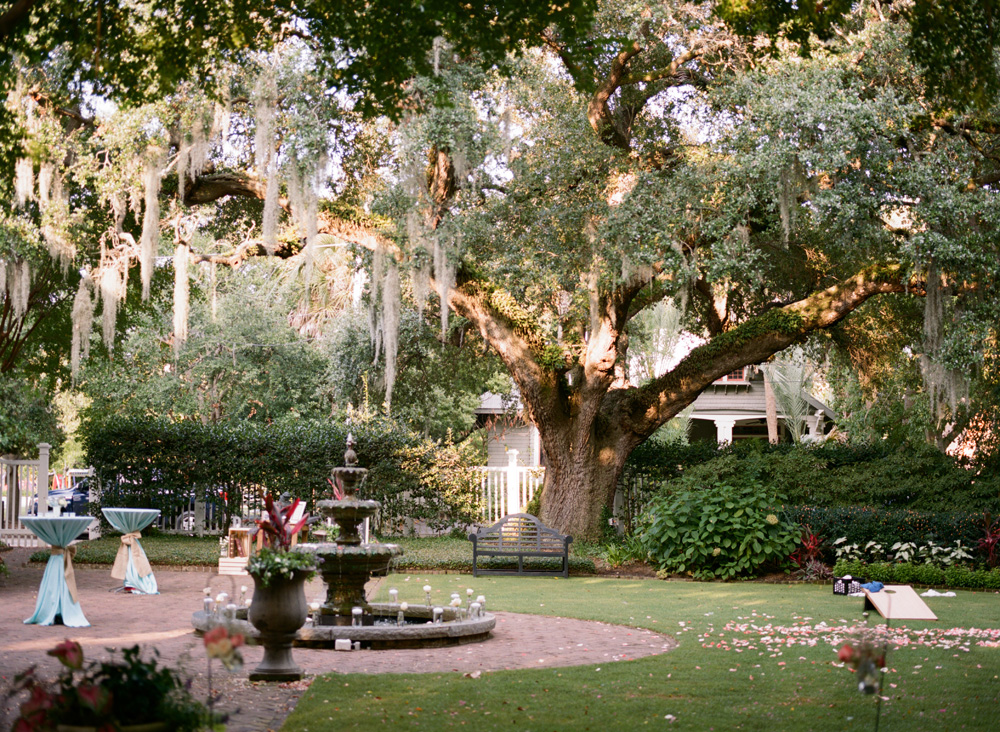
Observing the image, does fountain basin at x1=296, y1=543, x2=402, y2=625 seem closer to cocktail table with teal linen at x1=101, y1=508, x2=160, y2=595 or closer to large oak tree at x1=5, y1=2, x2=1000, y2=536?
cocktail table with teal linen at x1=101, y1=508, x2=160, y2=595

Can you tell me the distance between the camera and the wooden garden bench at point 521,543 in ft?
49.1

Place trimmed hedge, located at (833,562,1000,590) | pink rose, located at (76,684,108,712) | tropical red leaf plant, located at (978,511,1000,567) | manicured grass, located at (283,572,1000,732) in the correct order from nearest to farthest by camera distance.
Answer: pink rose, located at (76,684,108,712)
manicured grass, located at (283,572,1000,732)
trimmed hedge, located at (833,562,1000,590)
tropical red leaf plant, located at (978,511,1000,567)

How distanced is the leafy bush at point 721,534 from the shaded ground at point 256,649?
4917mm

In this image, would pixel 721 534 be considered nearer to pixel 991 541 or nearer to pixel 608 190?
pixel 991 541

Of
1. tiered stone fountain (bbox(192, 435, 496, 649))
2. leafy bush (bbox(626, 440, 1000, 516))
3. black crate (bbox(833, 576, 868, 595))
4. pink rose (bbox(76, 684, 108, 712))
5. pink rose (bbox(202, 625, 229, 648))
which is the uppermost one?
leafy bush (bbox(626, 440, 1000, 516))

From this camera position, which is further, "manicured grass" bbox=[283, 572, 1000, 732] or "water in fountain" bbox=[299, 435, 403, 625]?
"water in fountain" bbox=[299, 435, 403, 625]

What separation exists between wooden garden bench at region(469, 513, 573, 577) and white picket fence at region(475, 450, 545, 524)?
4172mm

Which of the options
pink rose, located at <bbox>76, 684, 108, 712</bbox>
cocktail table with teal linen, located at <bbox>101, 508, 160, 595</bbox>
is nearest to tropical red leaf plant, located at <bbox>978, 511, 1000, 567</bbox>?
cocktail table with teal linen, located at <bbox>101, 508, 160, 595</bbox>

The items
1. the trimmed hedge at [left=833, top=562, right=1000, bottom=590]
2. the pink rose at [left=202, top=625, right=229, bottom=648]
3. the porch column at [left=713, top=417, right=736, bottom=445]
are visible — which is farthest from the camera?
the porch column at [left=713, top=417, right=736, bottom=445]

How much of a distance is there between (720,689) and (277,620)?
305 cm

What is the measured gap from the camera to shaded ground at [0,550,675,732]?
6.47 m

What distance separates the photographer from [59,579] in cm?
939

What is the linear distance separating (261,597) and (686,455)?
42.2 ft

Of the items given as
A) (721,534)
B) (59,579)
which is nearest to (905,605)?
(721,534)
